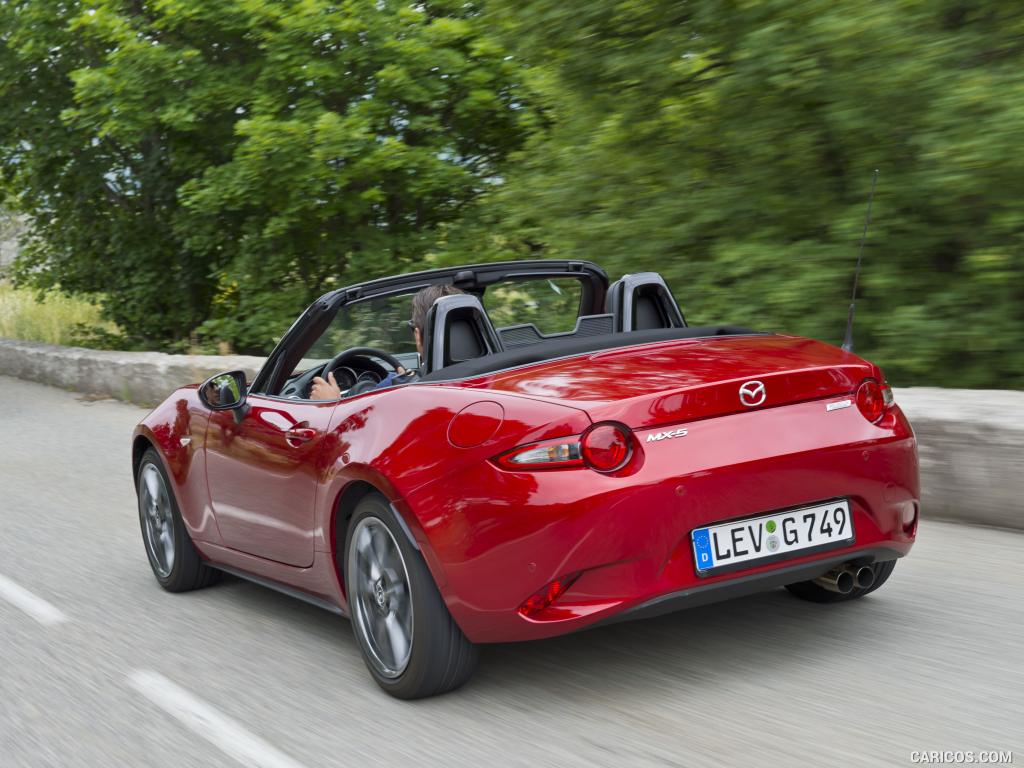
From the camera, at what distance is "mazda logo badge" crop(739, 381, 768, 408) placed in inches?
154

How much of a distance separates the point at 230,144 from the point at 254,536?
13.3 meters

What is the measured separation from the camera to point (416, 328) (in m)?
4.86

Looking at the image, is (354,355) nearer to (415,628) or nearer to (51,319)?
(415,628)

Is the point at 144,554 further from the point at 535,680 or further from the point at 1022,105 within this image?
the point at 1022,105

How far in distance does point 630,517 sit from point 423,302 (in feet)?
4.89

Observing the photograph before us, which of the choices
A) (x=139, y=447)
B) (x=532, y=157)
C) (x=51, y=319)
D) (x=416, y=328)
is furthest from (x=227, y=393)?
(x=51, y=319)

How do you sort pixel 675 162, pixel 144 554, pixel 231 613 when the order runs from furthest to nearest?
pixel 675 162 < pixel 144 554 < pixel 231 613

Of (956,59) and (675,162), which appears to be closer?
(956,59)

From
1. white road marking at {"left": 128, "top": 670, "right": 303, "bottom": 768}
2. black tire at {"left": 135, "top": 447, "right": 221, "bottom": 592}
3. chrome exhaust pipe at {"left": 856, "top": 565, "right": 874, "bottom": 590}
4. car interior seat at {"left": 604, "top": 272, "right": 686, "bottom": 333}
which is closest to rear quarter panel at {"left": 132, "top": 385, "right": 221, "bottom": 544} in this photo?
black tire at {"left": 135, "top": 447, "right": 221, "bottom": 592}

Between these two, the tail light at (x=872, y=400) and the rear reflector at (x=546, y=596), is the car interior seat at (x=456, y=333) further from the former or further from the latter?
the tail light at (x=872, y=400)

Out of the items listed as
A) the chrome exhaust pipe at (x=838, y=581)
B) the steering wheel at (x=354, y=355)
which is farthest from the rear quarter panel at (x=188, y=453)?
the chrome exhaust pipe at (x=838, y=581)

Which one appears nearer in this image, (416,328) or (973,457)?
(416,328)

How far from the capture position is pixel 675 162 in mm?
10336

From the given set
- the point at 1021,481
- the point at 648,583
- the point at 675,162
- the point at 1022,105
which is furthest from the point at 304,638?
the point at 675,162
